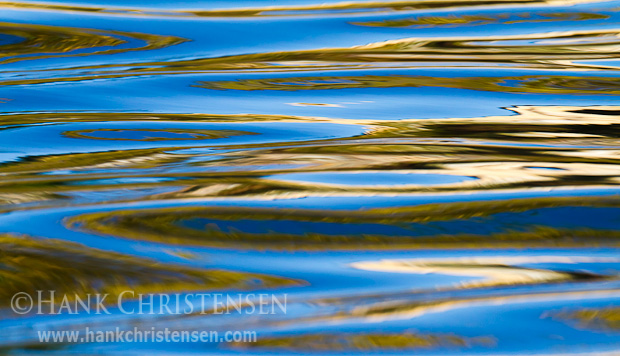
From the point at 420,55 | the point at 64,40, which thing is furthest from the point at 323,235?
the point at 64,40

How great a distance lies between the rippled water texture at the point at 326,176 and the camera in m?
0.73

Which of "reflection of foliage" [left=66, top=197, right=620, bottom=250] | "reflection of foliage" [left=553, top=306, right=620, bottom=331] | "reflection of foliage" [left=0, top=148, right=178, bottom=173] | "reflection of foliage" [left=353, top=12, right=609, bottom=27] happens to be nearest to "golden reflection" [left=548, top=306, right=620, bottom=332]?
"reflection of foliage" [left=553, top=306, right=620, bottom=331]

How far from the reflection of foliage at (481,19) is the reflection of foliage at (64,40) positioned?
45 cm

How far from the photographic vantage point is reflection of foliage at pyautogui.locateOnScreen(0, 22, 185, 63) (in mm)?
1827

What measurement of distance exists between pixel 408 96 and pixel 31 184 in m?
0.71

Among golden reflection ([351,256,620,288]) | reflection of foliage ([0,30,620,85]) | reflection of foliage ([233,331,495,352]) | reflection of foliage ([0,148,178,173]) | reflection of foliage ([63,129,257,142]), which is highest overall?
reflection of foliage ([0,30,620,85])

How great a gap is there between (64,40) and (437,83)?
79 cm

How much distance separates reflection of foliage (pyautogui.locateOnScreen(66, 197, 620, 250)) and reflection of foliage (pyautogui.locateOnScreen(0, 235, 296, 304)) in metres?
0.05

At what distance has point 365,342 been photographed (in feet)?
2.24

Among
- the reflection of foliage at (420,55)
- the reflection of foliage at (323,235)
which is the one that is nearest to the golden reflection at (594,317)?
the reflection of foliage at (323,235)

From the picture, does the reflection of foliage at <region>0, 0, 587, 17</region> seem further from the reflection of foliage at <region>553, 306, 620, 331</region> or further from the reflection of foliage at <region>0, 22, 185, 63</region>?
the reflection of foliage at <region>553, 306, 620, 331</region>

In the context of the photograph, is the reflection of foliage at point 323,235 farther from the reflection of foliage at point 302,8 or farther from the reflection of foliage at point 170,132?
the reflection of foliage at point 302,8

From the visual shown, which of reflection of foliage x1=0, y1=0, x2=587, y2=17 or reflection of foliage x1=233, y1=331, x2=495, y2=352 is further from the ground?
reflection of foliage x1=0, y1=0, x2=587, y2=17

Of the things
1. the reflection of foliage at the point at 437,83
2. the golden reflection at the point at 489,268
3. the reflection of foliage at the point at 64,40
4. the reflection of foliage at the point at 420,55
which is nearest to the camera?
the golden reflection at the point at 489,268
